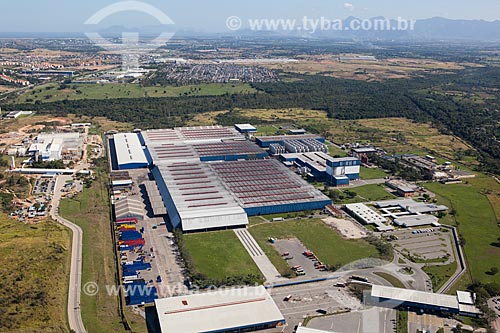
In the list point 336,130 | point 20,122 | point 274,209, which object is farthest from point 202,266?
point 20,122

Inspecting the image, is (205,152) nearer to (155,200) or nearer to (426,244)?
(155,200)

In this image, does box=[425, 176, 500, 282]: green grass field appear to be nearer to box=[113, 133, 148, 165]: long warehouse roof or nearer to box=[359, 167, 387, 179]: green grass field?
box=[359, 167, 387, 179]: green grass field

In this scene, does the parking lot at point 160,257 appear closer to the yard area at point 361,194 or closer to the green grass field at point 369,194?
the yard area at point 361,194

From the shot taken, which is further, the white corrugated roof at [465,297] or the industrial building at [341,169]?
the industrial building at [341,169]

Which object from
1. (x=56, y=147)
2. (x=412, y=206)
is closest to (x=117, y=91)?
(x=56, y=147)

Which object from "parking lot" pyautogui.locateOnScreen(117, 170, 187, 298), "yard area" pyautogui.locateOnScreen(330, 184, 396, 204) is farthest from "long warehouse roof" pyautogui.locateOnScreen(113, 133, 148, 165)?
"yard area" pyautogui.locateOnScreen(330, 184, 396, 204)

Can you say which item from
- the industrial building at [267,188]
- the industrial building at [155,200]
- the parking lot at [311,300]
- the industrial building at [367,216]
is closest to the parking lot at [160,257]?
the industrial building at [155,200]

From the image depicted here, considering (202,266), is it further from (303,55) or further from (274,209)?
(303,55)

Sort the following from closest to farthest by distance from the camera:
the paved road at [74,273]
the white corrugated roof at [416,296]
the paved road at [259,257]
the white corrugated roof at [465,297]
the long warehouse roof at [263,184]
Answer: the paved road at [74,273]
the white corrugated roof at [416,296]
the white corrugated roof at [465,297]
the paved road at [259,257]
the long warehouse roof at [263,184]
